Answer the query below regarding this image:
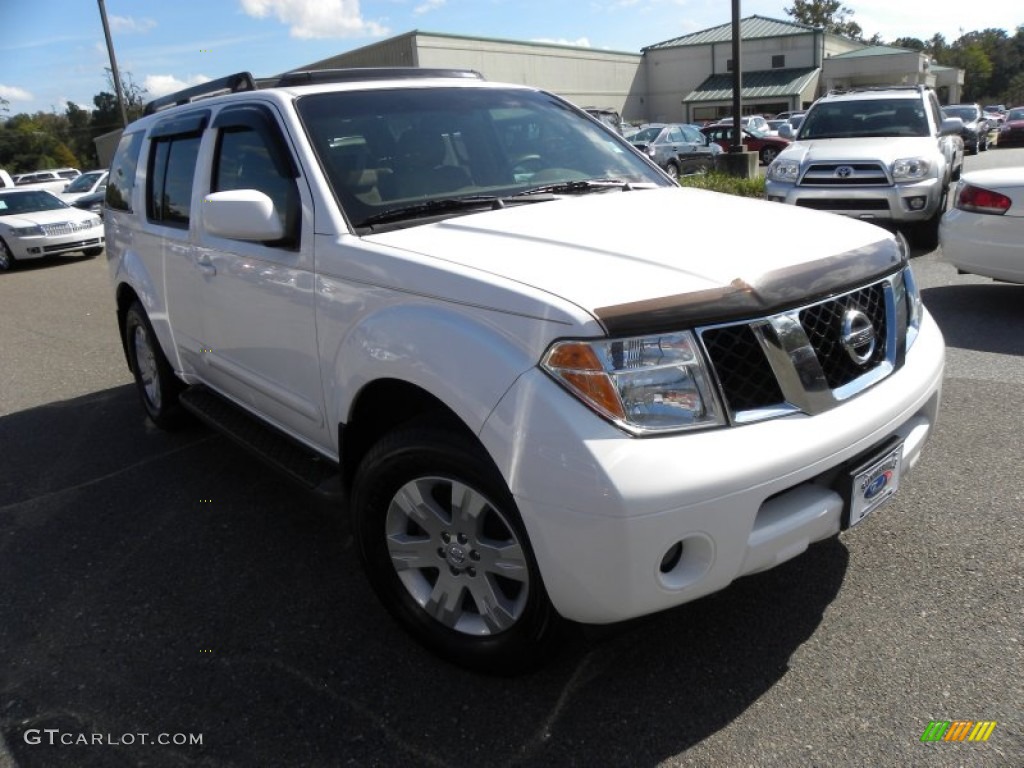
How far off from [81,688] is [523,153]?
2.70 metres

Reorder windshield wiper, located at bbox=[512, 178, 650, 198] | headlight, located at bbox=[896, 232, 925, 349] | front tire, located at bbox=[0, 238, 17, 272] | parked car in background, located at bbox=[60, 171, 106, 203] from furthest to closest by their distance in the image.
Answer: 1. parked car in background, located at bbox=[60, 171, 106, 203]
2. front tire, located at bbox=[0, 238, 17, 272]
3. windshield wiper, located at bbox=[512, 178, 650, 198]
4. headlight, located at bbox=[896, 232, 925, 349]

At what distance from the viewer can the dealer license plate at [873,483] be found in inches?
94.3

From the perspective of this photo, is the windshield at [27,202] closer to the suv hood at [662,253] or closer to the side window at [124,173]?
the side window at [124,173]

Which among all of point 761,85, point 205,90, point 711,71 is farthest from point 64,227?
point 711,71

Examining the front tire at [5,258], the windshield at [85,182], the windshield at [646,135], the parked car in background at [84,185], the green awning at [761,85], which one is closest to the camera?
the front tire at [5,258]

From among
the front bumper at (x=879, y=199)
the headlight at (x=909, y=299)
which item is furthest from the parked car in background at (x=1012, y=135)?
the headlight at (x=909, y=299)

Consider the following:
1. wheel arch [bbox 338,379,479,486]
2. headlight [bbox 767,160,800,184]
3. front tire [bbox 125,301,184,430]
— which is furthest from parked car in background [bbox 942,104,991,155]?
wheel arch [bbox 338,379,479,486]

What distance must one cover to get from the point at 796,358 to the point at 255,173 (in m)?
2.41

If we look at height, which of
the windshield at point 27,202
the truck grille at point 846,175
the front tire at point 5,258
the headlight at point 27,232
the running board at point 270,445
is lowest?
the front tire at point 5,258

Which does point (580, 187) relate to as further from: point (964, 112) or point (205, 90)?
point (964, 112)

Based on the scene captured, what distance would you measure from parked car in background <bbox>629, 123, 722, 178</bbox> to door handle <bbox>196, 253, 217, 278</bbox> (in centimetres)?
1838

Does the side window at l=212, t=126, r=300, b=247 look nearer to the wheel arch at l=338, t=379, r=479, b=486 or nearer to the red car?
the wheel arch at l=338, t=379, r=479, b=486

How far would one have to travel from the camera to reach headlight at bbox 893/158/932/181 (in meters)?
8.98

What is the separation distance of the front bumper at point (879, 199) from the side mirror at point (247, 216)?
7.65 meters
